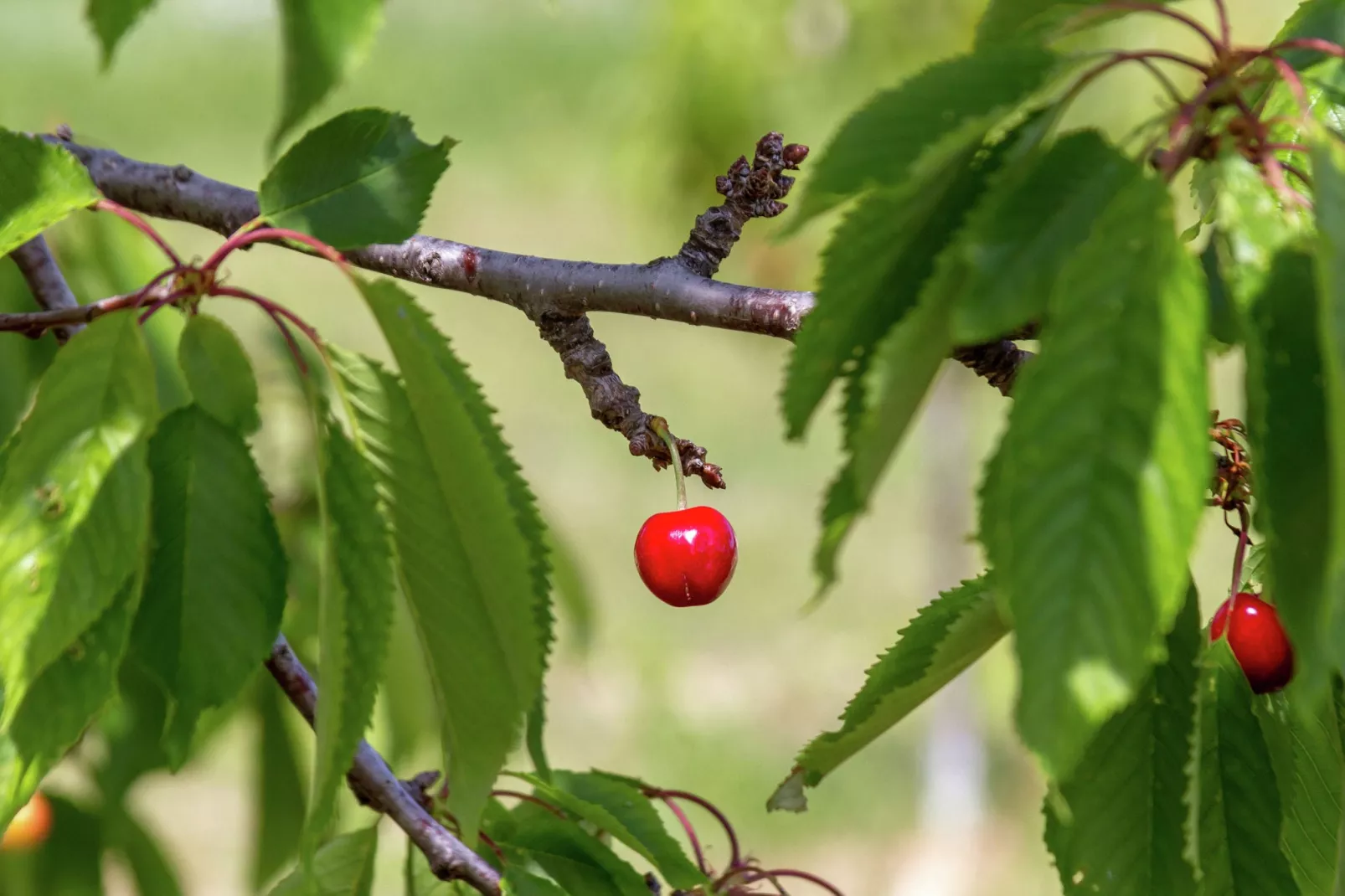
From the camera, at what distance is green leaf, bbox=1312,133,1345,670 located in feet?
1.18

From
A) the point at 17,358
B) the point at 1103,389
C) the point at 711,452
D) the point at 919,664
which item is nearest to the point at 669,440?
the point at 919,664

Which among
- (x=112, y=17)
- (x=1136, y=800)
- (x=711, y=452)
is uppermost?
(x=711, y=452)

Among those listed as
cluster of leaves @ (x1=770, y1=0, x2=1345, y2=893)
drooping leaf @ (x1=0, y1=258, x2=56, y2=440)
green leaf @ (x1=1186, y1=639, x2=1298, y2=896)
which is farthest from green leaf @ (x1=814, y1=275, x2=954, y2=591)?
drooping leaf @ (x1=0, y1=258, x2=56, y2=440)

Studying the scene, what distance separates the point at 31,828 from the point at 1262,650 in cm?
113

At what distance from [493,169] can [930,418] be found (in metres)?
8.16

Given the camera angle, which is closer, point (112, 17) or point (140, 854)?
point (112, 17)

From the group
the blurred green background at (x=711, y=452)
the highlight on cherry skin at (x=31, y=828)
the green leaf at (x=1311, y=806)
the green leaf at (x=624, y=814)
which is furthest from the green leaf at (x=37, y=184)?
the highlight on cherry skin at (x=31, y=828)

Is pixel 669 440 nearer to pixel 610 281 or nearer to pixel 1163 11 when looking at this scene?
pixel 610 281

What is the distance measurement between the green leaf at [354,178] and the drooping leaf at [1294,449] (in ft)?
1.39

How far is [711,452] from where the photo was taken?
24.8 feet

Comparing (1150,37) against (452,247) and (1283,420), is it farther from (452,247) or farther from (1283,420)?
(1283,420)

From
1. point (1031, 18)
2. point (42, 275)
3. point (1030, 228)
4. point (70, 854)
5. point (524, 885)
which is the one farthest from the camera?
point (70, 854)

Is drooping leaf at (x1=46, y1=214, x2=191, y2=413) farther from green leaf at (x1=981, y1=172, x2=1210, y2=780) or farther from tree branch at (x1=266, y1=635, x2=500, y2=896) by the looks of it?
green leaf at (x1=981, y1=172, x2=1210, y2=780)

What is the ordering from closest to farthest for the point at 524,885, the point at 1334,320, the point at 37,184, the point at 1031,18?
the point at 1334,320 < the point at 1031,18 < the point at 37,184 < the point at 524,885
